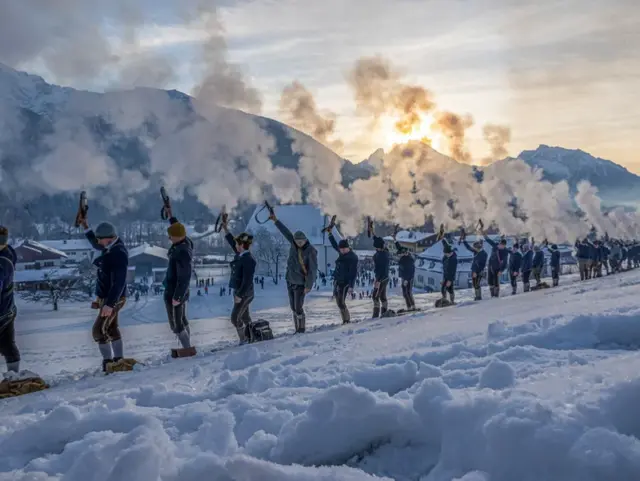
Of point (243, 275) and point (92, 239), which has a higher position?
point (92, 239)

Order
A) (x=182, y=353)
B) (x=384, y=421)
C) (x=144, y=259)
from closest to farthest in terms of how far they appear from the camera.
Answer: (x=384, y=421)
(x=182, y=353)
(x=144, y=259)

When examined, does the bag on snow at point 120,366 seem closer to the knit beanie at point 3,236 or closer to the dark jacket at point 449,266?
the knit beanie at point 3,236

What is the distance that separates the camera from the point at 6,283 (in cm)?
739

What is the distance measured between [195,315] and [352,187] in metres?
15.8

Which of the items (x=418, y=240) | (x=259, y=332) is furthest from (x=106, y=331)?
(x=418, y=240)

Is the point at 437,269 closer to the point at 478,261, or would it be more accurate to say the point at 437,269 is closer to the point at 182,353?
the point at 478,261

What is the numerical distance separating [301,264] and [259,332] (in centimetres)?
194

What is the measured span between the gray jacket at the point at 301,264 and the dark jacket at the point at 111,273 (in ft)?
13.7

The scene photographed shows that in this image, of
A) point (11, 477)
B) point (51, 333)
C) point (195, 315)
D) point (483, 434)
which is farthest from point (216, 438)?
point (195, 315)

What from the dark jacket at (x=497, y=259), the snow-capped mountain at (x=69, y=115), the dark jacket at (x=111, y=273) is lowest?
the dark jacket at (x=497, y=259)

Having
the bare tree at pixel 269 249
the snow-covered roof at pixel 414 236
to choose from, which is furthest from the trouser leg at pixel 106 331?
the snow-covered roof at pixel 414 236

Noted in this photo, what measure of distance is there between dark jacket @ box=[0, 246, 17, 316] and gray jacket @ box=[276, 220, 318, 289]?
5.29 metres

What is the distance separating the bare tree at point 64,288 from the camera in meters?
51.8

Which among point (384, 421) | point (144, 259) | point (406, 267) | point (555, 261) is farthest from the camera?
point (144, 259)
